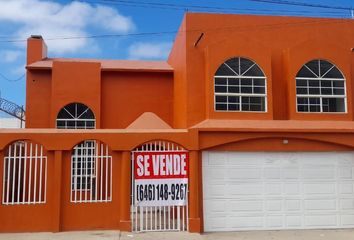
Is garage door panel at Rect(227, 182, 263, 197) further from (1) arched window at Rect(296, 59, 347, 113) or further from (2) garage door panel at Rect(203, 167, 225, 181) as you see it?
(1) arched window at Rect(296, 59, 347, 113)

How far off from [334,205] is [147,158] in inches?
225

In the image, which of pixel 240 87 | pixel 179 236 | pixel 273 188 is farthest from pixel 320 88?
pixel 179 236

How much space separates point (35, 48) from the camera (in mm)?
18109

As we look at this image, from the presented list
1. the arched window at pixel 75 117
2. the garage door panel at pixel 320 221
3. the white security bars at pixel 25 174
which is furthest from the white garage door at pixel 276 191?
the arched window at pixel 75 117

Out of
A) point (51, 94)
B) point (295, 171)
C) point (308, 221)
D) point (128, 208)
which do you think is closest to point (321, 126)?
point (295, 171)

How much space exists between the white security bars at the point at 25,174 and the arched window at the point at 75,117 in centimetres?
512

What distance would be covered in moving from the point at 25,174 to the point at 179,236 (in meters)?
4.46

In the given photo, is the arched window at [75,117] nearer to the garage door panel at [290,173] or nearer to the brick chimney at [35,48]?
the brick chimney at [35,48]

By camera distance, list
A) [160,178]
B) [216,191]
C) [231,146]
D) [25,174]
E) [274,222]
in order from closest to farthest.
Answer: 1. [25,174]
2. [160,178]
3. [216,191]
4. [274,222]
5. [231,146]

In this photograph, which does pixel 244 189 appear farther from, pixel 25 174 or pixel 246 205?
pixel 25 174

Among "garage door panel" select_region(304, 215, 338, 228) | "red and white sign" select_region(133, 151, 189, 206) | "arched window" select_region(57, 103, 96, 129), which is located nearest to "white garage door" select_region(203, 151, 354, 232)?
"garage door panel" select_region(304, 215, 338, 228)

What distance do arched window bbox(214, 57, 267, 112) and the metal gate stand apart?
2.62 meters

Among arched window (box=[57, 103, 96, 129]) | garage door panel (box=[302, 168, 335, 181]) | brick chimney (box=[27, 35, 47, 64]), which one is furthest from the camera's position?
brick chimney (box=[27, 35, 47, 64])

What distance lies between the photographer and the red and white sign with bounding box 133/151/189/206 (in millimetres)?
11625
